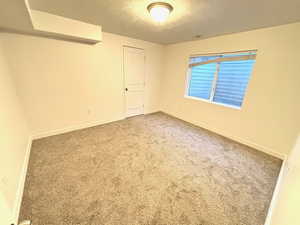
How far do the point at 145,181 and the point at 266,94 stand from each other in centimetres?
265

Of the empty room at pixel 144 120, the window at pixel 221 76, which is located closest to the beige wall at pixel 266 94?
the empty room at pixel 144 120

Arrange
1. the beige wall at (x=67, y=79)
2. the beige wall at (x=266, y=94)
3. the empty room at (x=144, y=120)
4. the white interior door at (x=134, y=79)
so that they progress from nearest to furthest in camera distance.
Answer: the empty room at (x=144, y=120)
the beige wall at (x=266, y=94)
the beige wall at (x=67, y=79)
the white interior door at (x=134, y=79)

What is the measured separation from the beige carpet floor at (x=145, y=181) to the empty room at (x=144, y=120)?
0.5 inches

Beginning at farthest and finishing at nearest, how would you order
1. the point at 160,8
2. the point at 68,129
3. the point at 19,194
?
the point at 68,129 < the point at 160,8 < the point at 19,194

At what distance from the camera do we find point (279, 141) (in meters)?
2.24

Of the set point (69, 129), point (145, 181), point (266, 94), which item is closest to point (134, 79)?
point (69, 129)

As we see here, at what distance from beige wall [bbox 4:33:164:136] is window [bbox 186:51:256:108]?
1.66 m

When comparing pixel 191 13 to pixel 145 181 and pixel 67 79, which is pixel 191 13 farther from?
pixel 67 79

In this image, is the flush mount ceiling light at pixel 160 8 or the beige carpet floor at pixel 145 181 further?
the flush mount ceiling light at pixel 160 8

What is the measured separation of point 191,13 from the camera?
1.88 meters

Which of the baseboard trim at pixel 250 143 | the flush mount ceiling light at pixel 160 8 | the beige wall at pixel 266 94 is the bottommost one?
the baseboard trim at pixel 250 143

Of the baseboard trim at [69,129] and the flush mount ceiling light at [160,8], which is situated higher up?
the flush mount ceiling light at [160,8]

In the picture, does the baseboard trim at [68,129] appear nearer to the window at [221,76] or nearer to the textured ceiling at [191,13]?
the textured ceiling at [191,13]

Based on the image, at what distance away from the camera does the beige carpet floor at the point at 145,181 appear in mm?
1276
